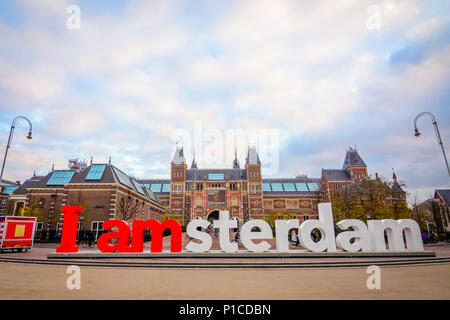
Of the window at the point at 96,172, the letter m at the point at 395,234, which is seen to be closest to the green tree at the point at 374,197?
the letter m at the point at 395,234

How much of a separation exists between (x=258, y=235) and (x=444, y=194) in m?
62.4

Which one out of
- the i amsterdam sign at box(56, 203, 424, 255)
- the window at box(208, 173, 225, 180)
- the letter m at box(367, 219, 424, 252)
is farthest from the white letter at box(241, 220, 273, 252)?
the window at box(208, 173, 225, 180)

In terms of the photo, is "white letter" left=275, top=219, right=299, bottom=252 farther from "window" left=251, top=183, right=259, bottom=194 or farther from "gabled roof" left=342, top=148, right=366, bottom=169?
"gabled roof" left=342, top=148, right=366, bottom=169

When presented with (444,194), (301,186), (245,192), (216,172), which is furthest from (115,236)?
(444,194)

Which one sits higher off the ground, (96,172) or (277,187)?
(277,187)

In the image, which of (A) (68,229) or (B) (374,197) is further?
(B) (374,197)

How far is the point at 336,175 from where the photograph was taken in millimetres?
59812

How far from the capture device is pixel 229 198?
60.6 meters

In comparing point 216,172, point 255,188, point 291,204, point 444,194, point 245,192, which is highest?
point 216,172

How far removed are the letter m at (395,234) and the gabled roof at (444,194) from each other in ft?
167

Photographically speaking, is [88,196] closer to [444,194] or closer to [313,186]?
[313,186]

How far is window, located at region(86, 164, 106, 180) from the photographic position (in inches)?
1191
